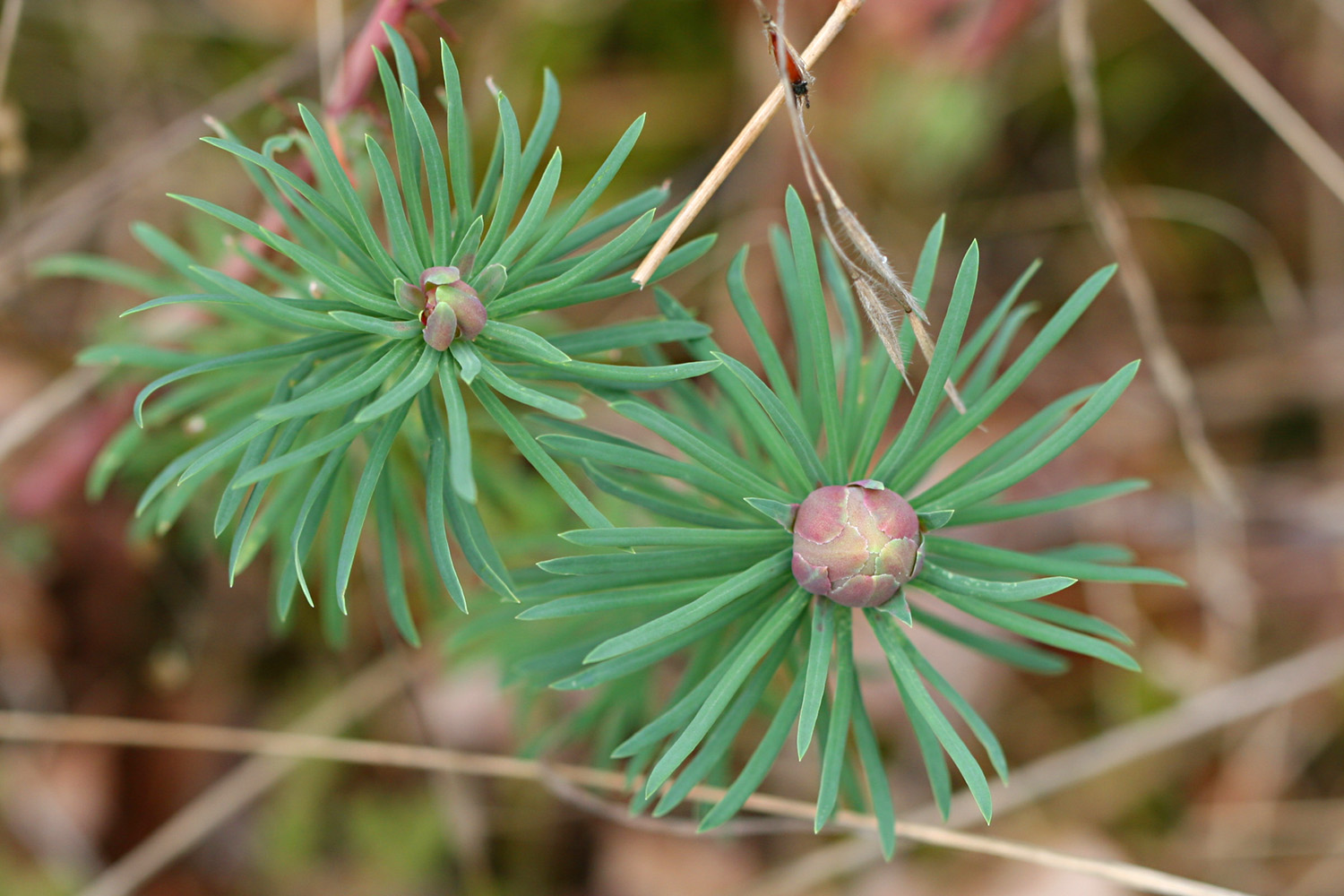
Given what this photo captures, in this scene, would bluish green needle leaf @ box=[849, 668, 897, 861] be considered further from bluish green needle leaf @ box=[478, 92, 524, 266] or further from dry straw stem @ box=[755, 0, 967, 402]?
bluish green needle leaf @ box=[478, 92, 524, 266]

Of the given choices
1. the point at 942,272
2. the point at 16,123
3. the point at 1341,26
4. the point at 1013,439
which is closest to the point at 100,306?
the point at 16,123

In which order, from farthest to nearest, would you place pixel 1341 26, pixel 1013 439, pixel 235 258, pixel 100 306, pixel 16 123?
1. pixel 1341 26
2. pixel 100 306
3. pixel 16 123
4. pixel 235 258
5. pixel 1013 439

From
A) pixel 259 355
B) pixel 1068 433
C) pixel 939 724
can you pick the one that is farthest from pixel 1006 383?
pixel 259 355

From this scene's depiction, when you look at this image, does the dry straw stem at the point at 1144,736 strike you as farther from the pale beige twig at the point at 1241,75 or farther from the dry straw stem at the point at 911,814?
the pale beige twig at the point at 1241,75

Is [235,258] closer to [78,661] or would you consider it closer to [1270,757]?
[78,661]

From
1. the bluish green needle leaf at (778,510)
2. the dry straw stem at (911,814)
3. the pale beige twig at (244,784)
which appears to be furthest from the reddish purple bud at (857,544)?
the pale beige twig at (244,784)

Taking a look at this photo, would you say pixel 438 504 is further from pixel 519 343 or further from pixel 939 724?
pixel 939 724

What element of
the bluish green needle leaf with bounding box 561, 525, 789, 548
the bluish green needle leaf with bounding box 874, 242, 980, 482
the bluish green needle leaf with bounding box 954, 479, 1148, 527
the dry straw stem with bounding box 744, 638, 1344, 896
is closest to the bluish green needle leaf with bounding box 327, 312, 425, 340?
the bluish green needle leaf with bounding box 561, 525, 789, 548
